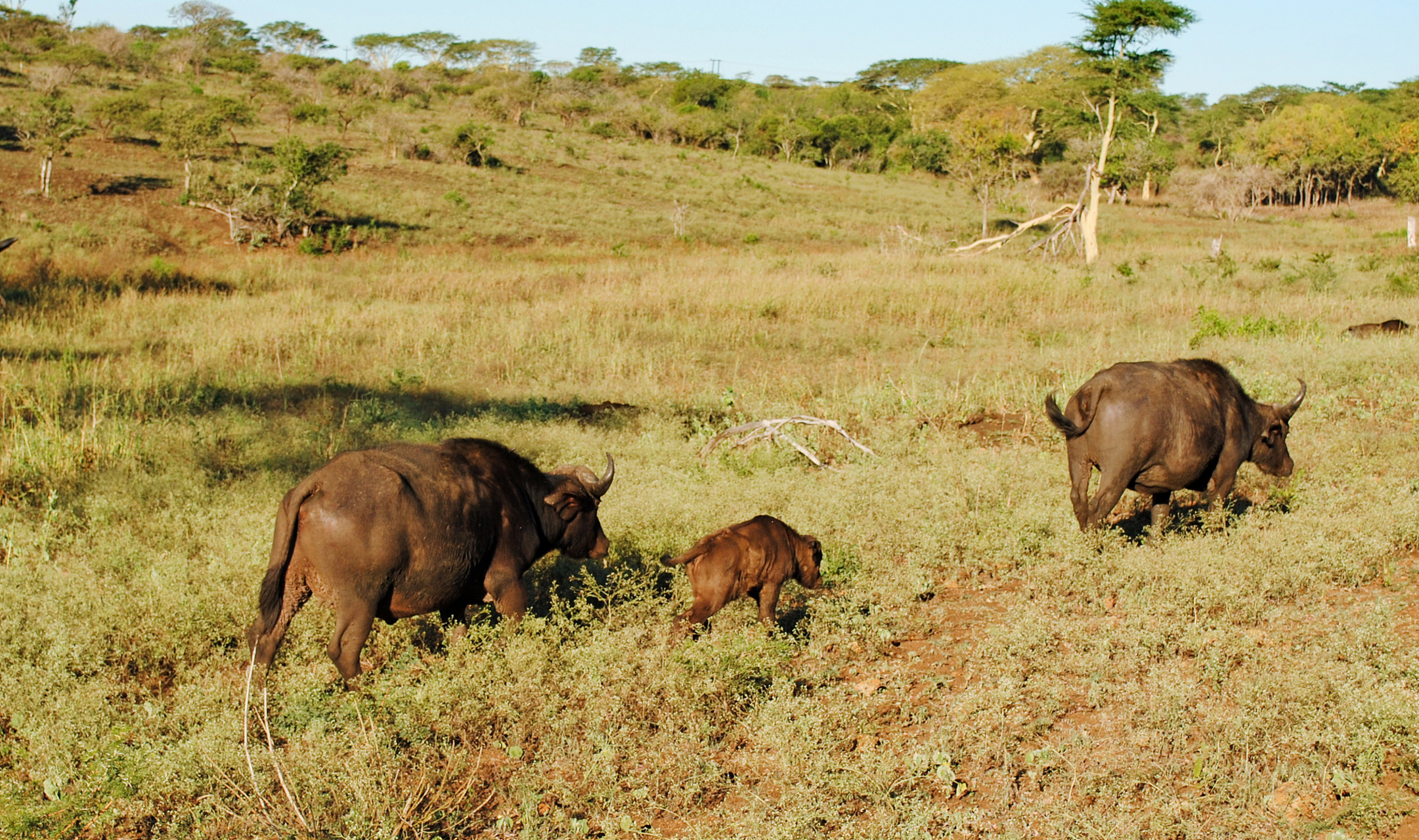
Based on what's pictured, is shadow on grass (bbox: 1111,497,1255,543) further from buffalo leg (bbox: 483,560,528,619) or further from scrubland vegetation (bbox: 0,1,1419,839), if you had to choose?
buffalo leg (bbox: 483,560,528,619)

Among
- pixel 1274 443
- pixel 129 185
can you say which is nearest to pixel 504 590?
pixel 1274 443

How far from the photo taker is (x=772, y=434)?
28.8ft

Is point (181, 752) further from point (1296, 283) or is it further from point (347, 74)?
point (347, 74)

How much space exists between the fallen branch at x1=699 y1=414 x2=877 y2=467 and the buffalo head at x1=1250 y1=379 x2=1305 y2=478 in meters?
2.80

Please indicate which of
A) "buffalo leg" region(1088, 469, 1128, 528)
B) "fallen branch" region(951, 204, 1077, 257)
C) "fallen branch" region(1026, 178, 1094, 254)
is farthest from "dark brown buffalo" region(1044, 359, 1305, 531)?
"fallen branch" region(1026, 178, 1094, 254)

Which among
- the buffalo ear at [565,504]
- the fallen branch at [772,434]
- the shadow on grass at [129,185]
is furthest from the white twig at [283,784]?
the shadow on grass at [129,185]

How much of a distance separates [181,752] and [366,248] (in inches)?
852

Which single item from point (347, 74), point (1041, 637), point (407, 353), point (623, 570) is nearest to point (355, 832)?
point (623, 570)

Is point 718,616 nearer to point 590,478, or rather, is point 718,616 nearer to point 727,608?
point 727,608

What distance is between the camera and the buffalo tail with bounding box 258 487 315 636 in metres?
4.59

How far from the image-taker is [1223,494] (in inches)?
270

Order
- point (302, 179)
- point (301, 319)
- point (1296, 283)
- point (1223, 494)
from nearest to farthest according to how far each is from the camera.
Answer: point (1223, 494)
point (301, 319)
point (1296, 283)
point (302, 179)

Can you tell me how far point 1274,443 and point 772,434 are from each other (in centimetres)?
372

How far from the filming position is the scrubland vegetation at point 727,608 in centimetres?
402
